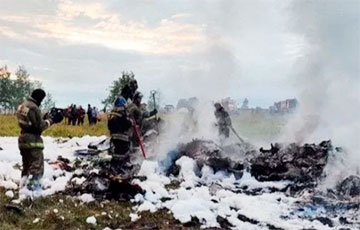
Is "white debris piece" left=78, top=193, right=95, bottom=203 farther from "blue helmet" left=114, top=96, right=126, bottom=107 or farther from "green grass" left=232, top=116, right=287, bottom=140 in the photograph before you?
"green grass" left=232, top=116, right=287, bottom=140

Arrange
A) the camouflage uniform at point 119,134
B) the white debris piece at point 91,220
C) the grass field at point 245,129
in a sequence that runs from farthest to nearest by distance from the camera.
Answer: the grass field at point 245,129, the camouflage uniform at point 119,134, the white debris piece at point 91,220

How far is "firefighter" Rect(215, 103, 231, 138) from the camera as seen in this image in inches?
789

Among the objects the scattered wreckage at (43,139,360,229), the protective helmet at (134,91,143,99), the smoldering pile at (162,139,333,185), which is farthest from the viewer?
the smoldering pile at (162,139,333,185)

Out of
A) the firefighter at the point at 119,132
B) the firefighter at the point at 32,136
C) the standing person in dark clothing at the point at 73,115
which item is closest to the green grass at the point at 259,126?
the standing person in dark clothing at the point at 73,115

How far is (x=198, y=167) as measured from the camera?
15234mm

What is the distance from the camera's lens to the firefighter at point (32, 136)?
34.2 feet

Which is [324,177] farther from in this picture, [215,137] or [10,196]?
[10,196]

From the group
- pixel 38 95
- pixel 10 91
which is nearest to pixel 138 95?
pixel 38 95

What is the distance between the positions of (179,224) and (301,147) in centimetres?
789

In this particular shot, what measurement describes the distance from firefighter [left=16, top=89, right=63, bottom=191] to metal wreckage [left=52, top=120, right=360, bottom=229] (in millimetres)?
971

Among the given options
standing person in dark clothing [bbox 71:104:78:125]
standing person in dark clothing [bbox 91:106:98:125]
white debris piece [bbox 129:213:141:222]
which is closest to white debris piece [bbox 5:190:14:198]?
white debris piece [bbox 129:213:141:222]

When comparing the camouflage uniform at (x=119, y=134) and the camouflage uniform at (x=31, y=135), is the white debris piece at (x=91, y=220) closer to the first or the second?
the camouflage uniform at (x=31, y=135)

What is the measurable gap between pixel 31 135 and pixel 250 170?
23.5 ft

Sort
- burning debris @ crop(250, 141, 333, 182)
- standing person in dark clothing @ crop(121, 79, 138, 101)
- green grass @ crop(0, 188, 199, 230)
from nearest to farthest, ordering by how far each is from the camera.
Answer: green grass @ crop(0, 188, 199, 230)
standing person in dark clothing @ crop(121, 79, 138, 101)
burning debris @ crop(250, 141, 333, 182)
